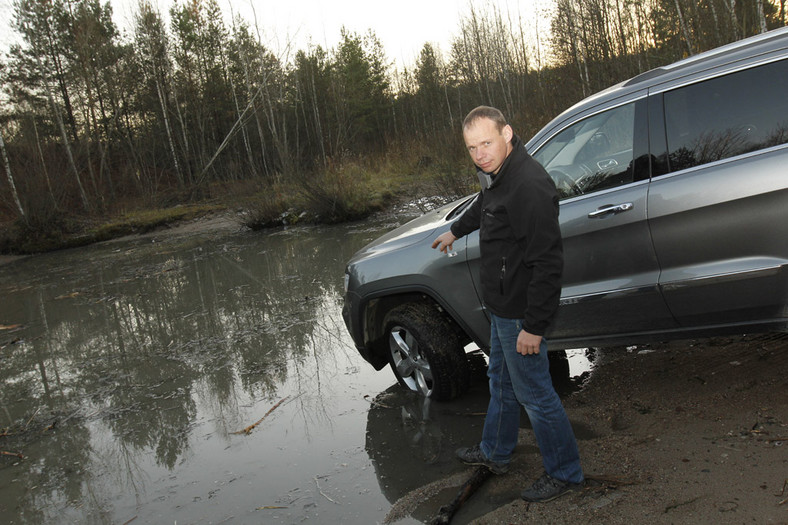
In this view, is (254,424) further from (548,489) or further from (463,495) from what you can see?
(548,489)

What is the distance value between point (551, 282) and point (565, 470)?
0.99 meters

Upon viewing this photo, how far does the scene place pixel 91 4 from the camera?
1212 inches

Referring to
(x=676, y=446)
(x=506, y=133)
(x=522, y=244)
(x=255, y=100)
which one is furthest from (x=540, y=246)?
(x=255, y=100)

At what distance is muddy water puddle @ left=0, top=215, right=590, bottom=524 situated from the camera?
3.47 metres

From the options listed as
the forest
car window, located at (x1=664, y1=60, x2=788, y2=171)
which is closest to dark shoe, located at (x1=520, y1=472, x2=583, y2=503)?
car window, located at (x1=664, y1=60, x2=788, y2=171)

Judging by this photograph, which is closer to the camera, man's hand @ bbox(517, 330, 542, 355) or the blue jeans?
man's hand @ bbox(517, 330, 542, 355)

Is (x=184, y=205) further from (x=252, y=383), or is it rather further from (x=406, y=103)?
(x=406, y=103)

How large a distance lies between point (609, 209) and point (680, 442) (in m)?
1.29

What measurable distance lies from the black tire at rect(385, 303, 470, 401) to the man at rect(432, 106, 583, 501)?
0.98 m

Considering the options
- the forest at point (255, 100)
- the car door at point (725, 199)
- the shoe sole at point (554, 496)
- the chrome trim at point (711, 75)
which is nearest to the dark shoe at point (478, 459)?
the shoe sole at point (554, 496)

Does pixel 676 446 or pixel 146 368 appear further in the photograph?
pixel 146 368

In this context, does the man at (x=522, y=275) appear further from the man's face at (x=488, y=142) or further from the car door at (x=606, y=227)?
the car door at (x=606, y=227)

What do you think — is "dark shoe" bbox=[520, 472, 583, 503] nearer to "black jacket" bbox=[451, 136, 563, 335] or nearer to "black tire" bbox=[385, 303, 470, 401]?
"black jacket" bbox=[451, 136, 563, 335]

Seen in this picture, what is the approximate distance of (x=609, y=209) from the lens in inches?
127
